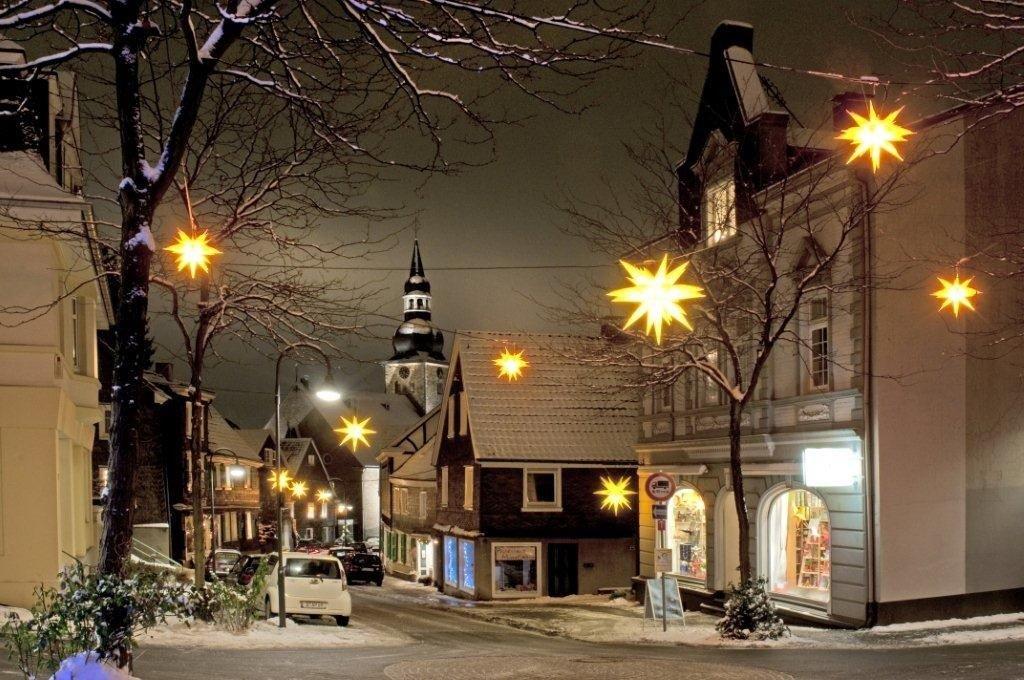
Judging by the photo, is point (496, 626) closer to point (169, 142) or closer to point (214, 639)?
point (214, 639)

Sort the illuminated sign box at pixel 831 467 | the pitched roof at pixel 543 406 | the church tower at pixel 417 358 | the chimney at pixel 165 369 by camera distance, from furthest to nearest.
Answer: the church tower at pixel 417 358 < the chimney at pixel 165 369 < the pitched roof at pixel 543 406 < the illuminated sign box at pixel 831 467

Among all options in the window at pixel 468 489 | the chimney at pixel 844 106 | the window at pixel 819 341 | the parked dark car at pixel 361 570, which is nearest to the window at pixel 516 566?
the window at pixel 468 489

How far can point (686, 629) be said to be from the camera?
22359 millimetres

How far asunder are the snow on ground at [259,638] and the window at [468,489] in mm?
18685

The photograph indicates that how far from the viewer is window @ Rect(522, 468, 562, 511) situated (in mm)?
39438

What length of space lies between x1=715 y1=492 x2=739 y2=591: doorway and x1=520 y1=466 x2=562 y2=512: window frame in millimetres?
13463

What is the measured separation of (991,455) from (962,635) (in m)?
4.32

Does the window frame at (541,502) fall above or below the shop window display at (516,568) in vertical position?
above

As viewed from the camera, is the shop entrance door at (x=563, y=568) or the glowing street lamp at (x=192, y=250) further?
the shop entrance door at (x=563, y=568)

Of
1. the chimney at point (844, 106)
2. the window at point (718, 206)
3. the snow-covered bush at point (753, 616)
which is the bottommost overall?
the snow-covered bush at point (753, 616)

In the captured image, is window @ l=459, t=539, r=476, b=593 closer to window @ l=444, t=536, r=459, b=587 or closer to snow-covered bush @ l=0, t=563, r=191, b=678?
window @ l=444, t=536, r=459, b=587

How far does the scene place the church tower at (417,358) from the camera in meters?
136

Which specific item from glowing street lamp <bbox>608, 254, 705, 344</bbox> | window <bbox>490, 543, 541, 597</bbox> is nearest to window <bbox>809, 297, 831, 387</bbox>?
glowing street lamp <bbox>608, 254, 705, 344</bbox>

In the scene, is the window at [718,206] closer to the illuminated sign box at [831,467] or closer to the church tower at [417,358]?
the illuminated sign box at [831,467]
